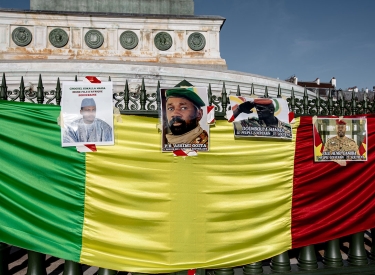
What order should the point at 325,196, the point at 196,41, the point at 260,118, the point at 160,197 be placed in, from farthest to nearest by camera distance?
the point at 196,41
the point at 325,196
the point at 260,118
the point at 160,197

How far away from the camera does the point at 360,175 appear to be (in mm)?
3783

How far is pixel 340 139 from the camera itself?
149 inches

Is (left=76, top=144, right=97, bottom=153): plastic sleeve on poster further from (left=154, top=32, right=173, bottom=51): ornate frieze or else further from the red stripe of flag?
(left=154, top=32, right=173, bottom=51): ornate frieze

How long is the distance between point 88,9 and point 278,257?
60.9 ft

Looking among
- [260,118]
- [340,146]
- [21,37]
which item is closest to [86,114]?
[260,118]

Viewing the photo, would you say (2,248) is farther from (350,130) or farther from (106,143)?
(350,130)

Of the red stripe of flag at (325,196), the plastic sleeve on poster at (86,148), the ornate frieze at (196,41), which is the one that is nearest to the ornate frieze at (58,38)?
the ornate frieze at (196,41)

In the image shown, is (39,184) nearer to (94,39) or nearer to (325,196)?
(325,196)

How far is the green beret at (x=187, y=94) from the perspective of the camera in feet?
10.8

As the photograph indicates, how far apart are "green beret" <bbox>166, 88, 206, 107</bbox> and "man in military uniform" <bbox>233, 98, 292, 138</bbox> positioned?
405 mm

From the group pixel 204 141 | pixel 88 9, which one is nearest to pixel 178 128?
pixel 204 141

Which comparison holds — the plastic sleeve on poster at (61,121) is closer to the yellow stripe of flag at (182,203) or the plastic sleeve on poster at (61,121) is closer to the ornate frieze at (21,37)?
the yellow stripe of flag at (182,203)

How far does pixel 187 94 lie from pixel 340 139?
70.7 inches

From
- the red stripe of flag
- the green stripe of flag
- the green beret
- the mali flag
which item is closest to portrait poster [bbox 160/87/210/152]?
the green beret
